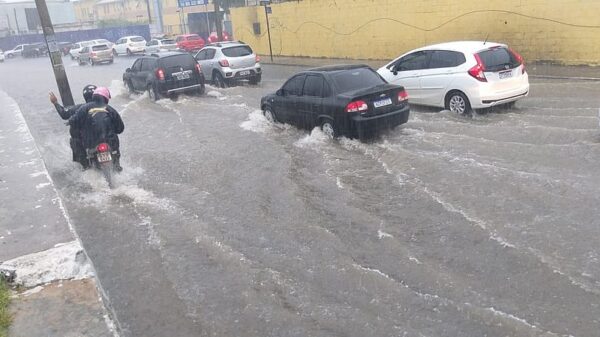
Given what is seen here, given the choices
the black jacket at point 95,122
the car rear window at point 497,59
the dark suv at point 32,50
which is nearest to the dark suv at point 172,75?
the black jacket at point 95,122

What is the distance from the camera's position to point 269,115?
12312mm

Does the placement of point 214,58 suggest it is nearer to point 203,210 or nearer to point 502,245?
point 203,210

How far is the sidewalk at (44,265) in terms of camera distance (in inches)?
168

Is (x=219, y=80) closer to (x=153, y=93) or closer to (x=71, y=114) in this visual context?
(x=153, y=93)

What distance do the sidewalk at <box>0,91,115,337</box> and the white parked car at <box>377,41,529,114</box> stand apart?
792 centimetres

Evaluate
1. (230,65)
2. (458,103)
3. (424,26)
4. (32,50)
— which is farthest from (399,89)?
(32,50)

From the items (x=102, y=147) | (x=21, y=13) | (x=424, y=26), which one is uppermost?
(x=21, y=13)

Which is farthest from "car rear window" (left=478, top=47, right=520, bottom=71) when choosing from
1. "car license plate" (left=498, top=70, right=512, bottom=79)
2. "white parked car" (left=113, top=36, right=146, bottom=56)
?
"white parked car" (left=113, top=36, right=146, bottom=56)

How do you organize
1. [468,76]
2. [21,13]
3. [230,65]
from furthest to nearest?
1. [21,13]
2. [230,65]
3. [468,76]

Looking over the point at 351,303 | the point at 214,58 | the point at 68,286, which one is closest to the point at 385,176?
the point at 351,303

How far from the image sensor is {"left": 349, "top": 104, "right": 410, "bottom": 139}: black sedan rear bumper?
31.9 ft

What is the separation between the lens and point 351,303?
4.75m

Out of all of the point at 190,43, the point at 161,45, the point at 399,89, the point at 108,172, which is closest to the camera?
the point at 108,172

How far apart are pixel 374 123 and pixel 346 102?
0.64 metres
